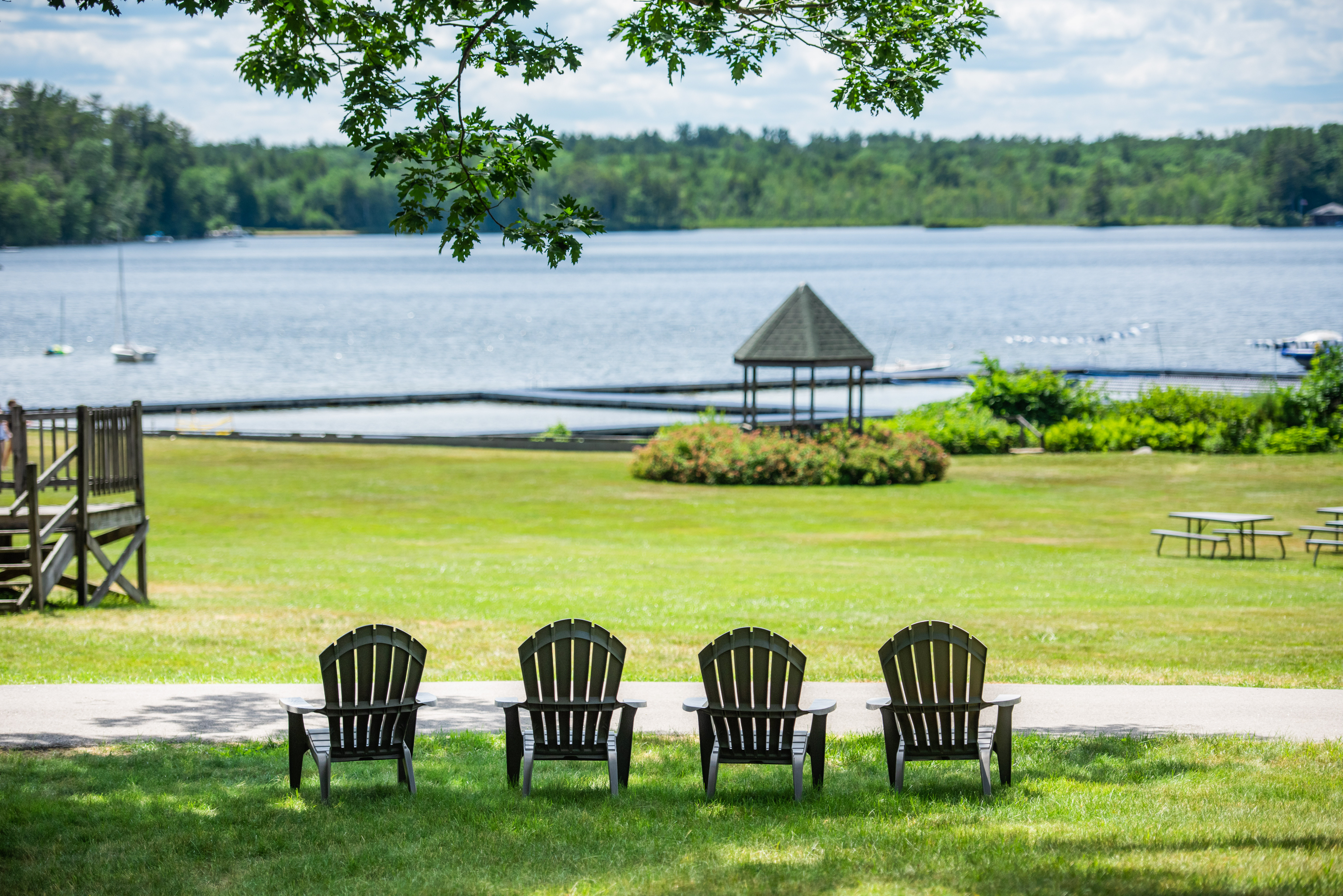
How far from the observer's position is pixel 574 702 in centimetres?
800

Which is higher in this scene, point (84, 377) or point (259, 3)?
point (259, 3)

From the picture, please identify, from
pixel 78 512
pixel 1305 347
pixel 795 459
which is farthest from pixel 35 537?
pixel 1305 347

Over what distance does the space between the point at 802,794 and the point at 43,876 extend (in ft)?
14.0

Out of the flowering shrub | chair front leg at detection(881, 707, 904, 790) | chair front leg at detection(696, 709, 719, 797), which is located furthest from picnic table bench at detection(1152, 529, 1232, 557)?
chair front leg at detection(696, 709, 719, 797)

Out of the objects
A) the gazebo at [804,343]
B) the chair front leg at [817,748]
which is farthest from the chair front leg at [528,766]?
the gazebo at [804,343]

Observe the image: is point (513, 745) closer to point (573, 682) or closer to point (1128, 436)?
point (573, 682)

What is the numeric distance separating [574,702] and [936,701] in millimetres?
2239

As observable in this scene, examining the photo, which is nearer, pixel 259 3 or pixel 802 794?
pixel 802 794

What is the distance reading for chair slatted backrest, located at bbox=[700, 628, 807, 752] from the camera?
25.6 feet

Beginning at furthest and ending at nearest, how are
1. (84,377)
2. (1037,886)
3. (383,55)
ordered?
(84,377) → (383,55) → (1037,886)

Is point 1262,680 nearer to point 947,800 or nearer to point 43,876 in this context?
point 947,800

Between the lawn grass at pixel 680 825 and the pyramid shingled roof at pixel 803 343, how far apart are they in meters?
22.8

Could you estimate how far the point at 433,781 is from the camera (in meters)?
8.35

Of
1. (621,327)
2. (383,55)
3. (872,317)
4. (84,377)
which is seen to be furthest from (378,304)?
(383,55)
